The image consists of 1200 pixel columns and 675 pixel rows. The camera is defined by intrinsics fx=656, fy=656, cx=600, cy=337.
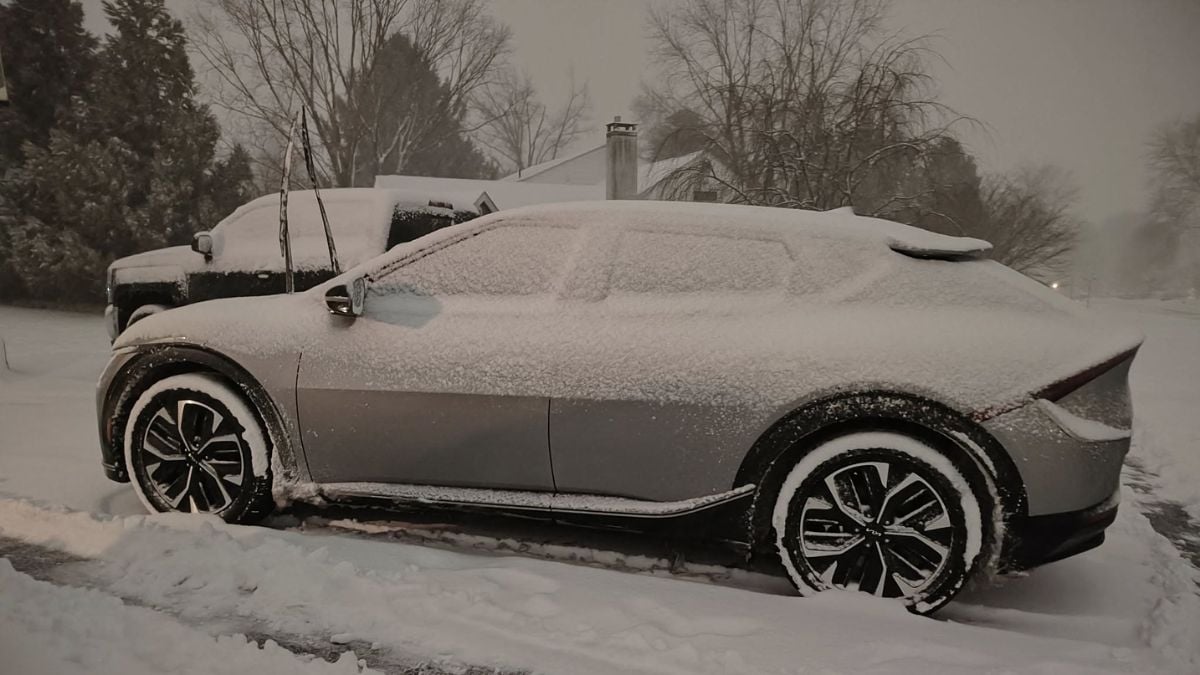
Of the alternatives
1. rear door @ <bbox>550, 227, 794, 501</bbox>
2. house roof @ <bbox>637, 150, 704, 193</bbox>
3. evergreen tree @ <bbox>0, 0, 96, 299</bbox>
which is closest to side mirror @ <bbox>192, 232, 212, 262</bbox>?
rear door @ <bbox>550, 227, 794, 501</bbox>

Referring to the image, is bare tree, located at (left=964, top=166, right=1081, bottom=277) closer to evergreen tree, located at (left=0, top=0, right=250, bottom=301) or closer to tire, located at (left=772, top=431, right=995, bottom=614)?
tire, located at (left=772, top=431, right=995, bottom=614)

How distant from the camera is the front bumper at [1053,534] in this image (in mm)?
2004

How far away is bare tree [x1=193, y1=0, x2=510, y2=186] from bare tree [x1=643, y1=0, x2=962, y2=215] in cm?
737

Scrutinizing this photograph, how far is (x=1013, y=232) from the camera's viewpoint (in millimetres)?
11008

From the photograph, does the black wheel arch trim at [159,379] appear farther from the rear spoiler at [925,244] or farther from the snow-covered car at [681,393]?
the rear spoiler at [925,244]

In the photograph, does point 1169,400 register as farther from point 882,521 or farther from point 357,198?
point 357,198

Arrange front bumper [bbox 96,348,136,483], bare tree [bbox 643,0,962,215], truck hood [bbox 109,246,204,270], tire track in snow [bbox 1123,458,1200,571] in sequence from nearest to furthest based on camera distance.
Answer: front bumper [bbox 96,348,136,483] < tire track in snow [bbox 1123,458,1200,571] < truck hood [bbox 109,246,204,270] < bare tree [bbox 643,0,962,215]

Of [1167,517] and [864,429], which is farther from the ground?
[864,429]

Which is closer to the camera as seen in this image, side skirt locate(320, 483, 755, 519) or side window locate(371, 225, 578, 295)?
side skirt locate(320, 483, 755, 519)

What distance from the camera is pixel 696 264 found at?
242cm

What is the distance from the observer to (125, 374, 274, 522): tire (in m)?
2.58

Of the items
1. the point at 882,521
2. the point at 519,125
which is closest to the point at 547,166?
the point at 519,125

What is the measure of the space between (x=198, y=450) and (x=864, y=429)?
2.53m

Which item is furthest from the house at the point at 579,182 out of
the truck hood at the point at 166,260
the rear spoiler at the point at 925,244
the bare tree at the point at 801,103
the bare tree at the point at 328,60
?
the rear spoiler at the point at 925,244
